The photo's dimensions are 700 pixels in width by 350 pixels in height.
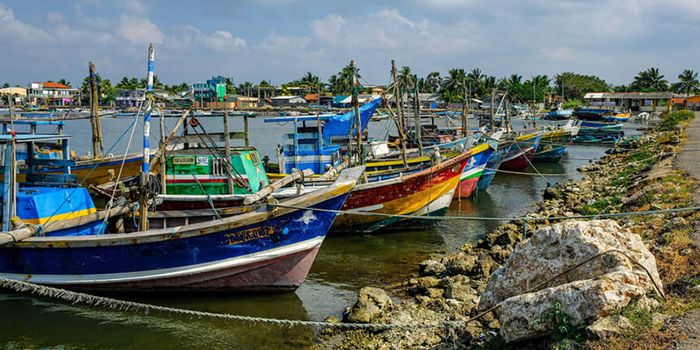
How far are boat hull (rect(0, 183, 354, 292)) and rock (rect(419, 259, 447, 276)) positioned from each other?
271cm

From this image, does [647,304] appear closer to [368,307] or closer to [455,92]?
[368,307]

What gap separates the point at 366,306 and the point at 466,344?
260 cm

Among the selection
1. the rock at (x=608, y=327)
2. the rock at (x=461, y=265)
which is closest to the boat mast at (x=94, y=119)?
the rock at (x=461, y=265)

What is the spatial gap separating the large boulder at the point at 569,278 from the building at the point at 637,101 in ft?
294

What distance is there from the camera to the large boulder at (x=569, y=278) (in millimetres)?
6195

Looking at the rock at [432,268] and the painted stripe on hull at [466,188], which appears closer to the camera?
the rock at [432,268]

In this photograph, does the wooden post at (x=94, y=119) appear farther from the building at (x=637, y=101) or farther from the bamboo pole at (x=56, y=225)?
the building at (x=637, y=101)

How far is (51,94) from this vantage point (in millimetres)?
115938

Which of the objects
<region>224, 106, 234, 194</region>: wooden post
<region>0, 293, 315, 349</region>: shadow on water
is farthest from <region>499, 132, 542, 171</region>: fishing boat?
<region>0, 293, 315, 349</region>: shadow on water

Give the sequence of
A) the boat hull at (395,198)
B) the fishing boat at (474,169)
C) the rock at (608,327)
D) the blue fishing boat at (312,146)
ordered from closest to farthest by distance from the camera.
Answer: the rock at (608,327) → the boat hull at (395,198) → the blue fishing boat at (312,146) → the fishing boat at (474,169)

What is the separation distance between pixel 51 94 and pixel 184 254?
12059 cm

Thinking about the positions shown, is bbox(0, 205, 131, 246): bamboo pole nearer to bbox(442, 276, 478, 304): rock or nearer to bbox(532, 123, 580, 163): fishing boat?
bbox(442, 276, 478, 304): rock

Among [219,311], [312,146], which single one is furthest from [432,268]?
[312,146]

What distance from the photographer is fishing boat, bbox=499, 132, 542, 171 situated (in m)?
30.5
